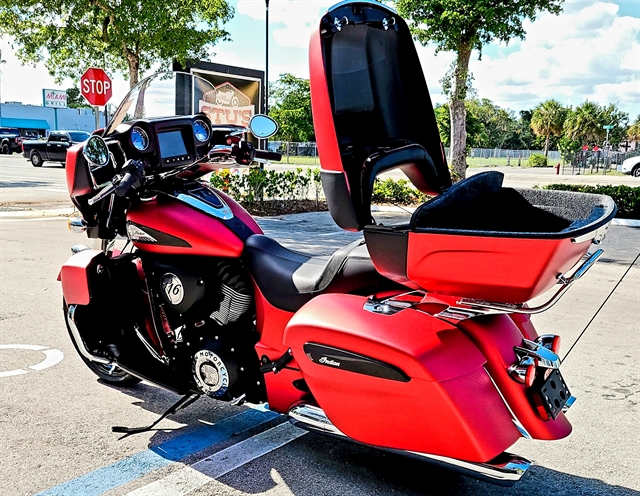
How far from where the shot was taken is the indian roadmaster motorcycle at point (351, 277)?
230 centimetres

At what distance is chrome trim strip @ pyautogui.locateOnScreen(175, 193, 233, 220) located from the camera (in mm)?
3248

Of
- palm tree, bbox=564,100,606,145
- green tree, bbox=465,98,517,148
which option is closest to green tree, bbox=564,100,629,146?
palm tree, bbox=564,100,606,145

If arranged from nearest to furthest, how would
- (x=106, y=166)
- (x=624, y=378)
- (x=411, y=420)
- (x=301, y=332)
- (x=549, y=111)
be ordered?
1. (x=411, y=420)
2. (x=301, y=332)
3. (x=106, y=166)
4. (x=624, y=378)
5. (x=549, y=111)

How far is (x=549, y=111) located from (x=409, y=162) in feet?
233

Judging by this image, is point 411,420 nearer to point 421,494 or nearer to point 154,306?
point 421,494

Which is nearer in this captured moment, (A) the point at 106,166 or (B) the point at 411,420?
(B) the point at 411,420

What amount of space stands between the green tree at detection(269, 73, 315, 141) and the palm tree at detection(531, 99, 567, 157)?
25133mm

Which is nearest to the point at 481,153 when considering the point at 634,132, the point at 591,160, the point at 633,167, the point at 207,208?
the point at 634,132

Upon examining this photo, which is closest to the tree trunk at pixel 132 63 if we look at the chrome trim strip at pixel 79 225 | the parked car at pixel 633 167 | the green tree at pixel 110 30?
the green tree at pixel 110 30

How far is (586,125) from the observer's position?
65312 mm

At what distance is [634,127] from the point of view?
6844 cm

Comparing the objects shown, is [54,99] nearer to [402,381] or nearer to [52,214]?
[52,214]

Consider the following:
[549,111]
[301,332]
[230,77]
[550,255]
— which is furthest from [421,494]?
[549,111]

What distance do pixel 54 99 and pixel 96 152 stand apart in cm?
8060
